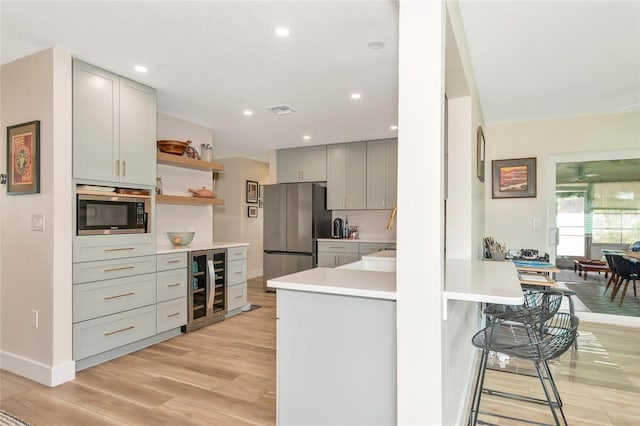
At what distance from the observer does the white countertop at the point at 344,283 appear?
1.68m

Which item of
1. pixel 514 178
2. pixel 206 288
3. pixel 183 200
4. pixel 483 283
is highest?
pixel 514 178

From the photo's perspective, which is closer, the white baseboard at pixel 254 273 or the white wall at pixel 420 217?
the white wall at pixel 420 217

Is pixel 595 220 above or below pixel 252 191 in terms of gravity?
below

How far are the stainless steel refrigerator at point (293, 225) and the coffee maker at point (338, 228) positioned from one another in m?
0.10

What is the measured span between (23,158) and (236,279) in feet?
8.19

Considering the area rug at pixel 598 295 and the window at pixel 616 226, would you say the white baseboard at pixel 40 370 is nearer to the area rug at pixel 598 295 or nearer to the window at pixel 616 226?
the area rug at pixel 598 295

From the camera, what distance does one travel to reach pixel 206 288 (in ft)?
13.5

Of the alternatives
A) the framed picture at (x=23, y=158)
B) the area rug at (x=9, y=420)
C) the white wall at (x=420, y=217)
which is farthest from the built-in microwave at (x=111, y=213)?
the white wall at (x=420, y=217)

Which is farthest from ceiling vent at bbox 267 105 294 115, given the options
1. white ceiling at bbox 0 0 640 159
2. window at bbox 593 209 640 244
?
window at bbox 593 209 640 244

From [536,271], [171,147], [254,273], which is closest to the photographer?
[536,271]

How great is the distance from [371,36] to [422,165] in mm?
1388

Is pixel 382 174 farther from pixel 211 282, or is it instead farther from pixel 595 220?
pixel 211 282

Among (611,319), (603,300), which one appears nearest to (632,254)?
(603,300)

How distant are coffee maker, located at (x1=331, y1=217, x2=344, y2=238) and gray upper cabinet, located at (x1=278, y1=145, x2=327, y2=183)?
0.75 m
